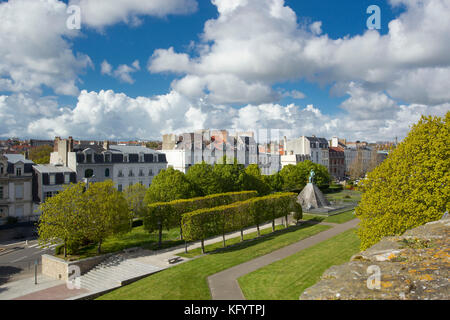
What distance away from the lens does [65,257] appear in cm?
3350

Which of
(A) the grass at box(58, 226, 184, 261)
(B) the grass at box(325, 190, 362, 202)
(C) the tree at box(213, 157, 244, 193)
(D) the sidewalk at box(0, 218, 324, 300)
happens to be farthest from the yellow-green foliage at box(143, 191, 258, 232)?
(B) the grass at box(325, 190, 362, 202)

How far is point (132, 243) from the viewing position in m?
39.2

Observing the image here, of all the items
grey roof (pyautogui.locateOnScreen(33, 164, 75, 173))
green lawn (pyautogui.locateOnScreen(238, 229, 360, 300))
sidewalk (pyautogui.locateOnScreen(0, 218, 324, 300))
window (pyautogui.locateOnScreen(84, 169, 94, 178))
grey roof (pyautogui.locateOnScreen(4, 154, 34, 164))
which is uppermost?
grey roof (pyautogui.locateOnScreen(4, 154, 34, 164))

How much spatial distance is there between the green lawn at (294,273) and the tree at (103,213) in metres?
17.0

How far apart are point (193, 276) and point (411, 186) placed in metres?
18.8

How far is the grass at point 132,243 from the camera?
3612 centimetres

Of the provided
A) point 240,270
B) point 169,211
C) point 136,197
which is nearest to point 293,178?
point 136,197

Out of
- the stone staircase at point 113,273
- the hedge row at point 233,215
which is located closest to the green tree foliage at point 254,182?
the hedge row at point 233,215

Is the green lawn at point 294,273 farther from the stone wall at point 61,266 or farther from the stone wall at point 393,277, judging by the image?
the stone wall at point 61,266

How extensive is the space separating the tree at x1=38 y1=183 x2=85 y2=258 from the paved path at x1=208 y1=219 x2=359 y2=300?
16.2 m

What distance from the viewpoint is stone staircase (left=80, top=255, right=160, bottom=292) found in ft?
93.5

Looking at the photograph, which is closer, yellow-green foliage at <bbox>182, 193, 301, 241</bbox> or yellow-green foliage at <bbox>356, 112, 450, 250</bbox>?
yellow-green foliage at <bbox>356, 112, 450, 250</bbox>

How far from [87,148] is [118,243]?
27.1 meters

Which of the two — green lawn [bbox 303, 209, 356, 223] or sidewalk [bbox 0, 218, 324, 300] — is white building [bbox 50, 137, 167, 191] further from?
green lawn [bbox 303, 209, 356, 223]
